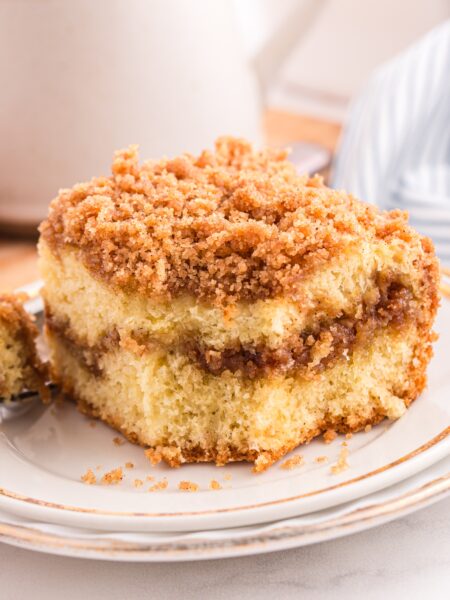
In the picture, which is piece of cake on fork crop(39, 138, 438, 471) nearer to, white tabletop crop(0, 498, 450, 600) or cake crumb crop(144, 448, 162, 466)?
cake crumb crop(144, 448, 162, 466)

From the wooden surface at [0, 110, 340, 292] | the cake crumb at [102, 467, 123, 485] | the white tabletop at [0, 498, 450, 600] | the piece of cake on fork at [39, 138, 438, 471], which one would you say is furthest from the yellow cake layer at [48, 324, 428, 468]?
the wooden surface at [0, 110, 340, 292]

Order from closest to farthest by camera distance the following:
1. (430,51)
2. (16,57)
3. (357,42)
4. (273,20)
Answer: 1. (16,57)
2. (273,20)
3. (430,51)
4. (357,42)

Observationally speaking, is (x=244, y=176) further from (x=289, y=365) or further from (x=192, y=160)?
(x=289, y=365)

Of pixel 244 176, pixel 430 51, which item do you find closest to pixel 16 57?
pixel 244 176

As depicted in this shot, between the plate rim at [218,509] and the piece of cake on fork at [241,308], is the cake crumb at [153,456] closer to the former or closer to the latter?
the piece of cake on fork at [241,308]

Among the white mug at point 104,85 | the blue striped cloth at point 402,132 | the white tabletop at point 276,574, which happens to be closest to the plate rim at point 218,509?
the white tabletop at point 276,574

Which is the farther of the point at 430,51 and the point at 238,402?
the point at 430,51
